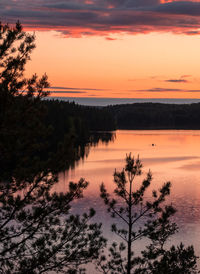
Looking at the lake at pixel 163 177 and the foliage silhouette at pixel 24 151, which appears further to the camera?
the lake at pixel 163 177

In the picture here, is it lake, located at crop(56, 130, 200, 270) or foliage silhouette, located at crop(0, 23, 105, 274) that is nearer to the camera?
foliage silhouette, located at crop(0, 23, 105, 274)

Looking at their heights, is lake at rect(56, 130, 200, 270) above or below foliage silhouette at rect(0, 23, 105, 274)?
below

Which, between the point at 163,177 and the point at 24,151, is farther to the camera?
the point at 163,177

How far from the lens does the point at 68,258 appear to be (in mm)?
16188

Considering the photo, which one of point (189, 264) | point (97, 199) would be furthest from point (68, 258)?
point (97, 199)

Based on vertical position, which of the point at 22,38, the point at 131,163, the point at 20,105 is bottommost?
the point at 131,163

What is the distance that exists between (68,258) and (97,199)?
3907 centimetres

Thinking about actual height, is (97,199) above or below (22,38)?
below

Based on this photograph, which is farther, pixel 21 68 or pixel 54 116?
pixel 54 116

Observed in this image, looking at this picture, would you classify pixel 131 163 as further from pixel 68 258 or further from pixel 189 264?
pixel 68 258

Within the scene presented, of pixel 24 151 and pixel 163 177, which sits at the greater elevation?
pixel 24 151

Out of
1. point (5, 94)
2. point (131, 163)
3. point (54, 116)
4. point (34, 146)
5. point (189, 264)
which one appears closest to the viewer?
point (5, 94)

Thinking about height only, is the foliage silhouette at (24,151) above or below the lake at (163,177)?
above

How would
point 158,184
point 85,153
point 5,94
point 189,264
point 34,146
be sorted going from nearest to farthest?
point 5,94 → point 34,146 → point 189,264 → point 158,184 → point 85,153
